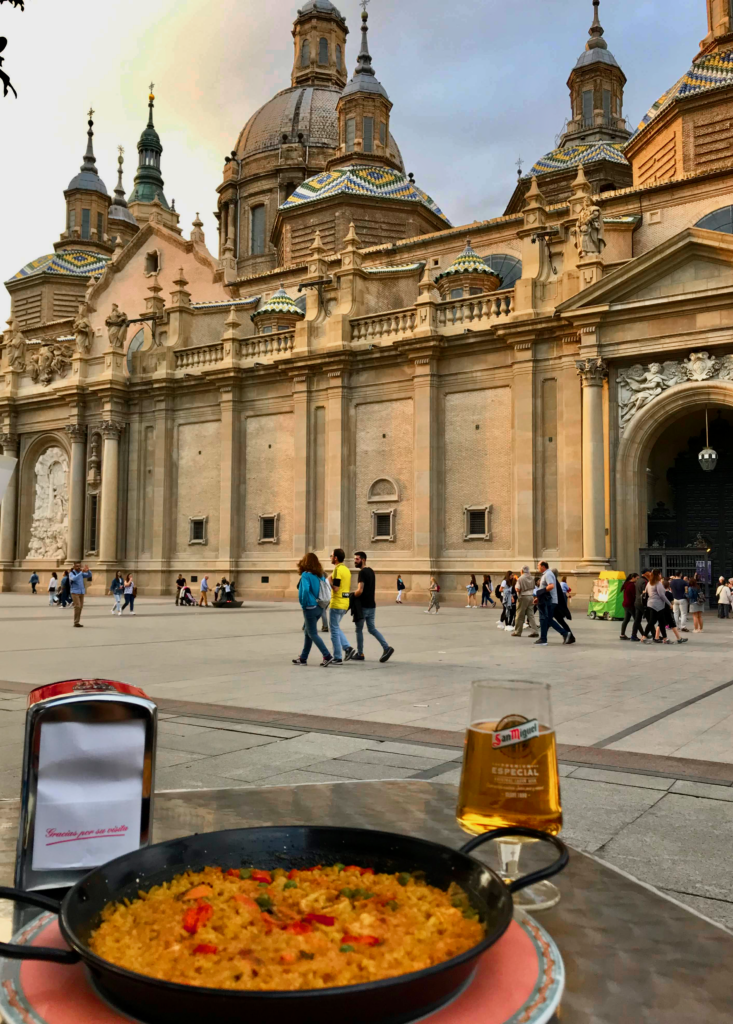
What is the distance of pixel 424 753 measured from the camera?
19.6 feet

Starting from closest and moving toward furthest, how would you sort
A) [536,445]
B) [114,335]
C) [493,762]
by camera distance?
1. [493,762]
2. [536,445]
3. [114,335]

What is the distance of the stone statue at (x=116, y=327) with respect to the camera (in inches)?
1587

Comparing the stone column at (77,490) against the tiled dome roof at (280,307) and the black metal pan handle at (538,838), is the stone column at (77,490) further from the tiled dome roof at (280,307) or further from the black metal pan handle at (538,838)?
the black metal pan handle at (538,838)

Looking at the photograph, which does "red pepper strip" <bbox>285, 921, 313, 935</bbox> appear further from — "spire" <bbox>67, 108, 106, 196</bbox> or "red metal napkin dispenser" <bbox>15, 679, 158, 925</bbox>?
"spire" <bbox>67, 108, 106, 196</bbox>

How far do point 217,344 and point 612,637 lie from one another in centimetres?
2550

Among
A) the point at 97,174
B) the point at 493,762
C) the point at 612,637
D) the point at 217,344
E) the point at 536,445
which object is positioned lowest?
the point at 612,637

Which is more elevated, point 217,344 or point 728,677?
point 217,344

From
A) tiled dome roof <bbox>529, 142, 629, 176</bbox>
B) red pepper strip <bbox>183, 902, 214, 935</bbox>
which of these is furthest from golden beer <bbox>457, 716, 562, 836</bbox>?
tiled dome roof <bbox>529, 142, 629, 176</bbox>

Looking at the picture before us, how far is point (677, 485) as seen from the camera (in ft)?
101

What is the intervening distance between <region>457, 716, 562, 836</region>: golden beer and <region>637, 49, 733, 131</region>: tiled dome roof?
113 ft

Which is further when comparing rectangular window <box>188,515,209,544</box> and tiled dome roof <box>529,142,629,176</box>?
tiled dome roof <box>529,142,629,176</box>

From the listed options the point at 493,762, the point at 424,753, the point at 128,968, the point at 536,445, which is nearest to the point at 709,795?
the point at 424,753

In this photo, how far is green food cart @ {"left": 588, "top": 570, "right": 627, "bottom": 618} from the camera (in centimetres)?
2303

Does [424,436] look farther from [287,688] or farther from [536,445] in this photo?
[287,688]
